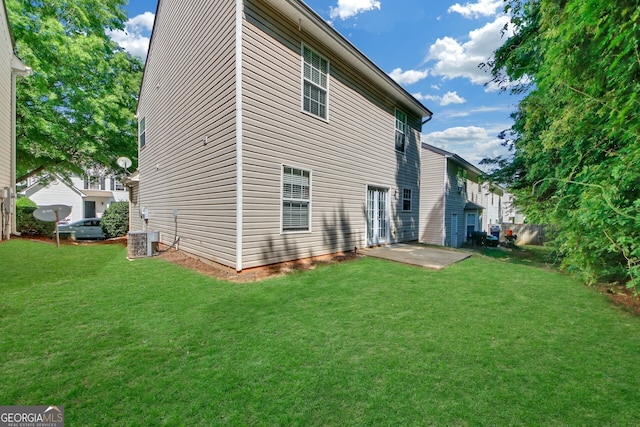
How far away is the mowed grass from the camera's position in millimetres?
1981

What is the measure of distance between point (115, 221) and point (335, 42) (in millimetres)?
14565

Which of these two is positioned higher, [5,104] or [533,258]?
[5,104]

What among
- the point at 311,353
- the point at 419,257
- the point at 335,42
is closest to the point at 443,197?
the point at 419,257

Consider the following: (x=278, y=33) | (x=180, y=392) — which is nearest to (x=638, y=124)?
(x=180, y=392)

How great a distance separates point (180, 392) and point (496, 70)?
12.3 meters

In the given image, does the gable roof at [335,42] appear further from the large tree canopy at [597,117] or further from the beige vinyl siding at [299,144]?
the large tree canopy at [597,117]

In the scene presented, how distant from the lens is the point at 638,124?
2.83 metres

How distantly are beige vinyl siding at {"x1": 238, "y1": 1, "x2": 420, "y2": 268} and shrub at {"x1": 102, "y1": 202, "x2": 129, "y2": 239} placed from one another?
1285 centimetres

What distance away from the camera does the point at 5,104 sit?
905 centimetres

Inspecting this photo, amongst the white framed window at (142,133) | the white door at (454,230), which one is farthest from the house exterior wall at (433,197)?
the white framed window at (142,133)

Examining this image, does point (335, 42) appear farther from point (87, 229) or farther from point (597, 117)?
point (87, 229)

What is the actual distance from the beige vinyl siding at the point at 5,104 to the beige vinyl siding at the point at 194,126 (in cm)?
400

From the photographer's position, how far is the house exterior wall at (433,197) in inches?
639

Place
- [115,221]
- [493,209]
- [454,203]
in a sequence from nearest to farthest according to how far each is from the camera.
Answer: [115,221] < [454,203] < [493,209]
